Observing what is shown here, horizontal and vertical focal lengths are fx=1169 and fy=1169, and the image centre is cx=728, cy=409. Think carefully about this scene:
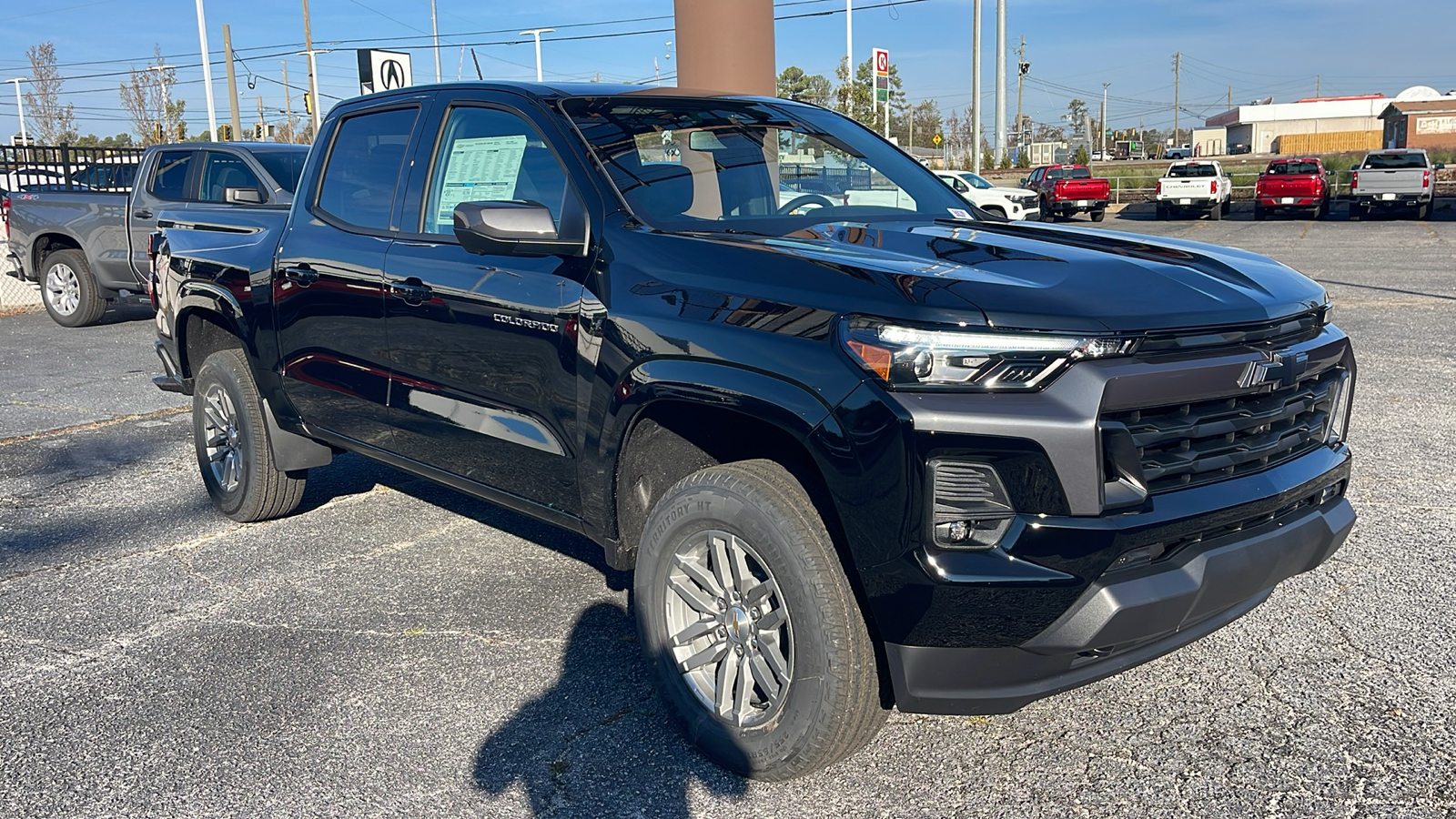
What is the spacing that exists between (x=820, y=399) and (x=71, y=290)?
1318 centimetres

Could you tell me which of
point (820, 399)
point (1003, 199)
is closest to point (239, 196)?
point (820, 399)

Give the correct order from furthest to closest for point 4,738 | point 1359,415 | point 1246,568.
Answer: point 1359,415 < point 4,738 < point 1246,568

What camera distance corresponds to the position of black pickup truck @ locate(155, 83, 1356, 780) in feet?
8.38

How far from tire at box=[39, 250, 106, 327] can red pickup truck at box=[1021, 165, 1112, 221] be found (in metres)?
27.1

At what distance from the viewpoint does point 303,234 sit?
15.3ft

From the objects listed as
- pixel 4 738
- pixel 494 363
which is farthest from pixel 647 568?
pixel 4 738

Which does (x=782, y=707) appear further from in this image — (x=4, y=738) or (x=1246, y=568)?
(x=4, y=738)

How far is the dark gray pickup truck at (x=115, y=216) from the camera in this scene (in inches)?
459

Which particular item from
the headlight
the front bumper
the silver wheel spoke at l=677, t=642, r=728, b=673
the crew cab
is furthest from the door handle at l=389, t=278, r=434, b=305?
the crew cab

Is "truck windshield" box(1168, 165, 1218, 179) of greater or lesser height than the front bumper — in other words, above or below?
above

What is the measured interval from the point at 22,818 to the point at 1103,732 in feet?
9.25

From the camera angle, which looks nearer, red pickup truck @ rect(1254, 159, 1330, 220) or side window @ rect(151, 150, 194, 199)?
side window @ rect(151, 150, 194, 199)

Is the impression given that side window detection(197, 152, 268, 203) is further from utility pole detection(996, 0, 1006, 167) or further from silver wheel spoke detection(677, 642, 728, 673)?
utility pole detection(996, 0, 1006, 167)

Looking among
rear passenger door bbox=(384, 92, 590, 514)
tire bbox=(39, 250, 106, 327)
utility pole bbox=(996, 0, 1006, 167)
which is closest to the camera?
rear passenger door bbox=(384, 92, 590, 514)
